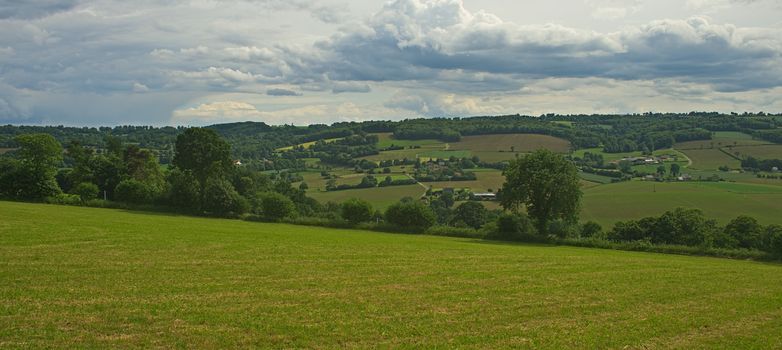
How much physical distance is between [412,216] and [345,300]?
5162 centimetres

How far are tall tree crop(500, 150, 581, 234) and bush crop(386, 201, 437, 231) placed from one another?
9.77 m

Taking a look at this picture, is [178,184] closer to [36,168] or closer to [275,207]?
[275,207]

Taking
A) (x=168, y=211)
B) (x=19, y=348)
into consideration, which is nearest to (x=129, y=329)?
(x=19, y=348)

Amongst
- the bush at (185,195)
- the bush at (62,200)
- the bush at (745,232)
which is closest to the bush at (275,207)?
the bush at (185,195)

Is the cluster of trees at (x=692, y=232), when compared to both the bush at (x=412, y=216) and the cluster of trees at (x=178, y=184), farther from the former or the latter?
the cluster of trees at (x=178, y=184)

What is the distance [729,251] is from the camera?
58.8 metres

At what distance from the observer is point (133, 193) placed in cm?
8394

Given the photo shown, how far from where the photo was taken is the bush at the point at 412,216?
7481 cm

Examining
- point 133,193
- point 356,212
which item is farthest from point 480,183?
point 133,193

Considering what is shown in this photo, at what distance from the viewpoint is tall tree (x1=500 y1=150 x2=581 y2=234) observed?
6806cm

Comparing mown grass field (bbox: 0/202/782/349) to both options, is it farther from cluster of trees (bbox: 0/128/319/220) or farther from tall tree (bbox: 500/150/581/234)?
cluster of trees (bbox: 0/128/319/220)

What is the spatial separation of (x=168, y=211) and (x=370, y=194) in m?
61.7

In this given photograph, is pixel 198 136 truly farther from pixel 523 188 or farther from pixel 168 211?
pixel 523 188

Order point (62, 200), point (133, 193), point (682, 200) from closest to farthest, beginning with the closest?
point (62, 200), point (133, 193), point (682, 200)
